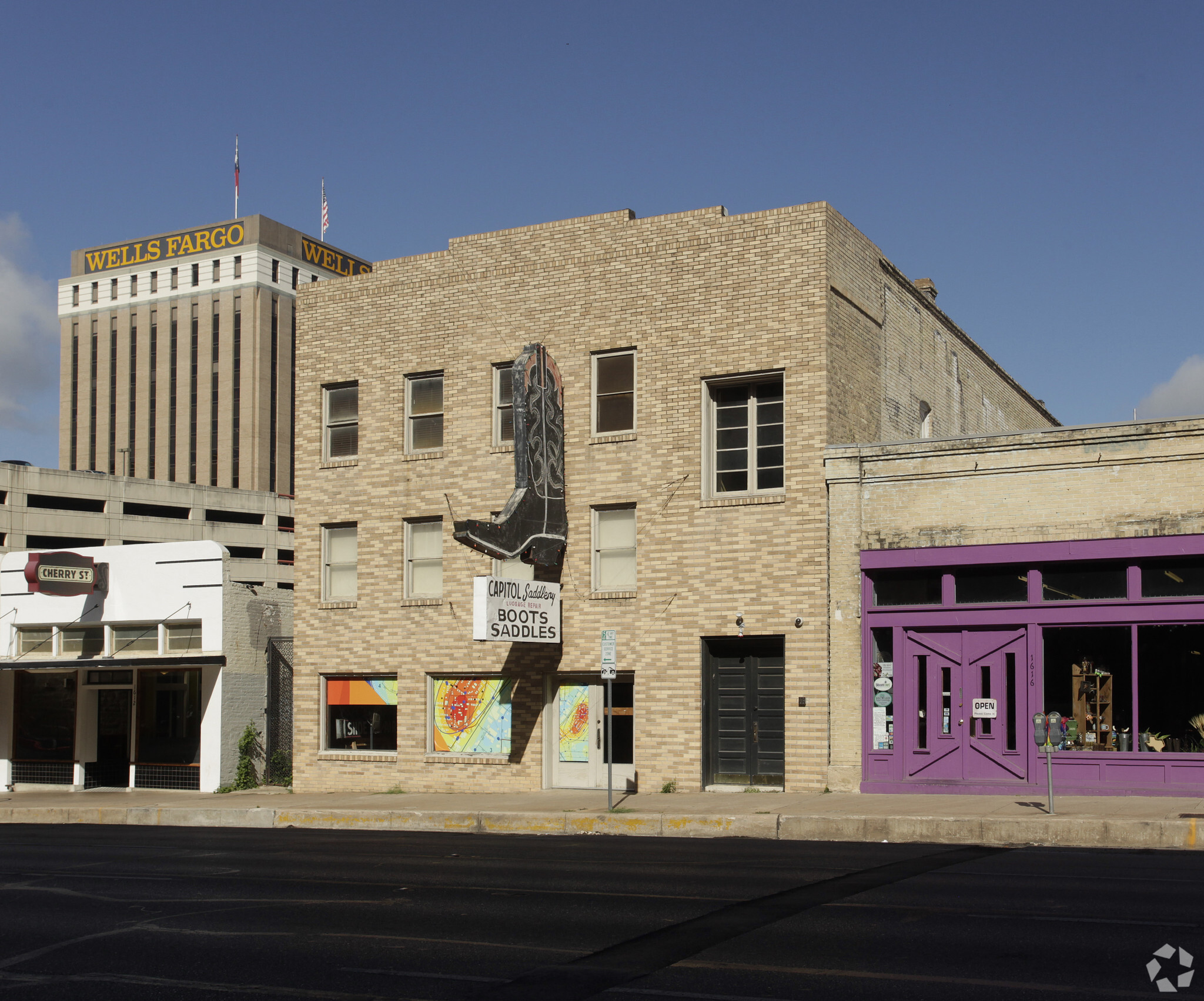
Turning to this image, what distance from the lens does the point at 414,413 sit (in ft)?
84.1

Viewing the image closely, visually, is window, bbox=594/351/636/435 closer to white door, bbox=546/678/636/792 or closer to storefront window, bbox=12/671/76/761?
white door, bbox=546/678/636/792

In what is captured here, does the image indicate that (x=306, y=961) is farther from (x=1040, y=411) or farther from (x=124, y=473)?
(x=124, y=473)

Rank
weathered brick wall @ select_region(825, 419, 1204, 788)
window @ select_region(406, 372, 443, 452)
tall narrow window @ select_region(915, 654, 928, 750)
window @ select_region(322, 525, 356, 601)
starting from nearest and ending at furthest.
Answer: weathered brick wall @ select_region(825, 419, 1204, 788), tall narrow window @ select_region(915, 654, 928, 750), window @ select_region(406, 372, 443, 452), window @ select_region(322, 525, 356, 601)

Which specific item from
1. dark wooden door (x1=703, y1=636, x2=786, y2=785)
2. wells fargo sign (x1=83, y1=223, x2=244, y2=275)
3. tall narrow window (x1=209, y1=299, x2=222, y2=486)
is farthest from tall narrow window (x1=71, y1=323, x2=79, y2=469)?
dark wooden door (x1=703, y1=636, x2=786, y2=785)

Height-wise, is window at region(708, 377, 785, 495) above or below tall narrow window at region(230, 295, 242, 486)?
below

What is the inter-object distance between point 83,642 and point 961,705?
18564mm

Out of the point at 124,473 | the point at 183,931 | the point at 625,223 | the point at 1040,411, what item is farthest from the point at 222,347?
the point at 183,931

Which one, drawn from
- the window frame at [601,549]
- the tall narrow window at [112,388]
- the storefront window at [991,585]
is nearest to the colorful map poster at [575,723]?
A: the window frame at [601,549]

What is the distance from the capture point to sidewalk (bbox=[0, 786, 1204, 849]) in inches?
631

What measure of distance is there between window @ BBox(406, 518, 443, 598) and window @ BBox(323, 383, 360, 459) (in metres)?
2.21

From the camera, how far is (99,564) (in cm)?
2870

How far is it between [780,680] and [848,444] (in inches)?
154

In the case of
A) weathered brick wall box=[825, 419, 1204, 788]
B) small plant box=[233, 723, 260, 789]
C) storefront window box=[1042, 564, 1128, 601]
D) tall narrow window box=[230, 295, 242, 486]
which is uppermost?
tall narrow window box=[230, 295, 242, 486]

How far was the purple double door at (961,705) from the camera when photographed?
20047 mm
